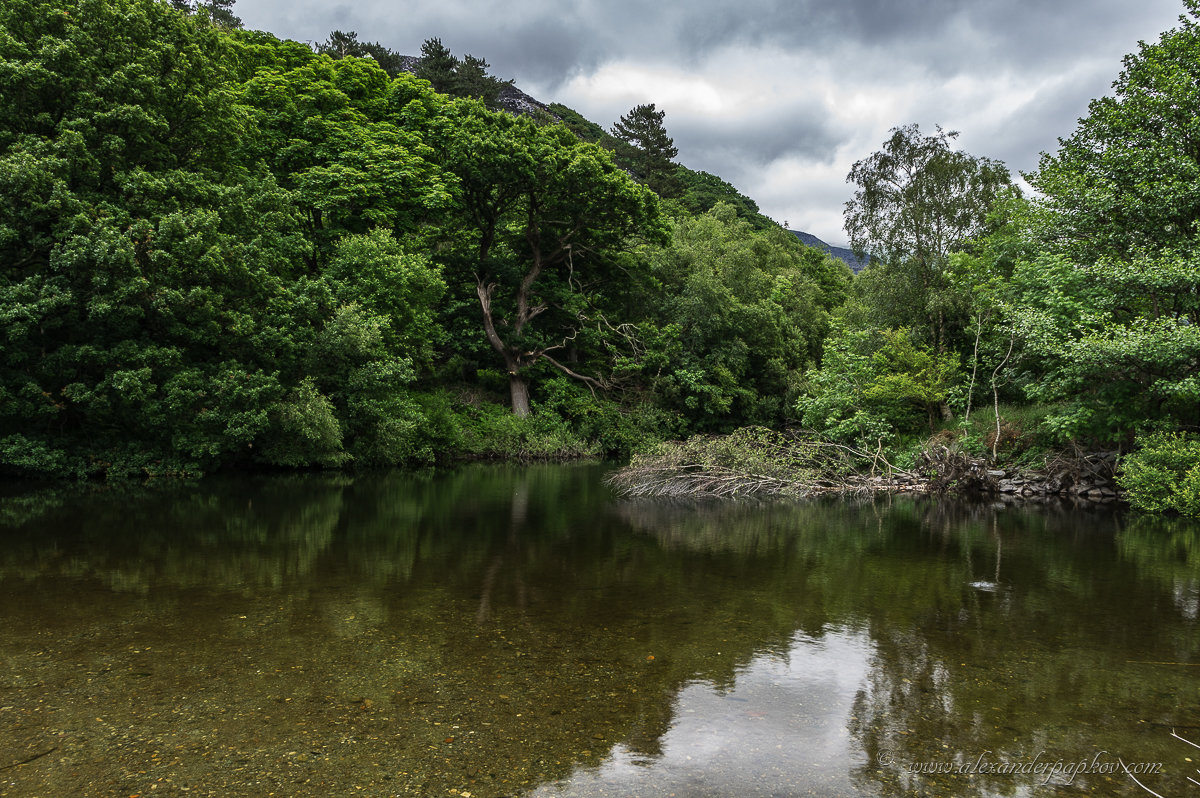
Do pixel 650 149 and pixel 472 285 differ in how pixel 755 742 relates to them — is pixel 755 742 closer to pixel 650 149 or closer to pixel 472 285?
pixel 472 285

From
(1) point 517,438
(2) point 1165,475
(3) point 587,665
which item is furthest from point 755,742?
(1) point 517,438

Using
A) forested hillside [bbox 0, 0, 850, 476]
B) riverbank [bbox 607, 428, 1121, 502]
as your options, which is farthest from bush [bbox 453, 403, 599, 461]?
riverbank [bbox 607, 428, 1121, 502]

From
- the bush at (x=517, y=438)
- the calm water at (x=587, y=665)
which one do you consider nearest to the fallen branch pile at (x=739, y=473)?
the calm water at (x=587, y=665)

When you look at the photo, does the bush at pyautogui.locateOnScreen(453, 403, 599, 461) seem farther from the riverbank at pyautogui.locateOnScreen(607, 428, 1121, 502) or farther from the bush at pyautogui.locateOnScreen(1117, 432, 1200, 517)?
the bush at pyautogui.locateOnScreen(1117, 432, 1200, 517)

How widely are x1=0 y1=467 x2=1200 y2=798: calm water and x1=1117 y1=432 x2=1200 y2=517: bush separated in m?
4.50

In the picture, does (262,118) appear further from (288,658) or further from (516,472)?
(288,658)

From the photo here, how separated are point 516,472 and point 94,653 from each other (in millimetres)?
22729

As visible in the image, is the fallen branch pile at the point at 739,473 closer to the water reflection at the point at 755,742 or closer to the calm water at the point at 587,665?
the calm water at the point at 587,665

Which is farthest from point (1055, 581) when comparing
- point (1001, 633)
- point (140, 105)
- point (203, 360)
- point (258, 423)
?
point (140, 105)

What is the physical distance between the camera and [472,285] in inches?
1535

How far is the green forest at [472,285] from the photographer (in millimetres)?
20109

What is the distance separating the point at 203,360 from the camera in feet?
80.6

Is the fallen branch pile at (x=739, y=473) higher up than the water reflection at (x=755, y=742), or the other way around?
the fallen branch pile at (x=739, y=473)

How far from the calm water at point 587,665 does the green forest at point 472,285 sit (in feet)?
29.0
